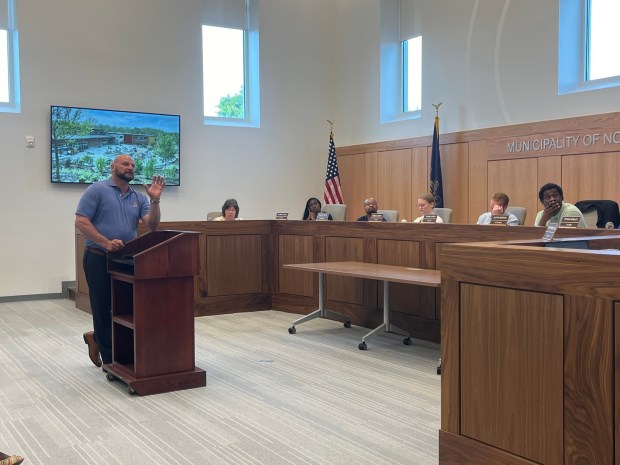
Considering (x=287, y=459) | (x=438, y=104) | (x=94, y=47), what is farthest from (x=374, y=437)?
(x=94, y=47)

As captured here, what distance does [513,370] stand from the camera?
91.6 inches

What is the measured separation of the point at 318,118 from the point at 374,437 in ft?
27.8

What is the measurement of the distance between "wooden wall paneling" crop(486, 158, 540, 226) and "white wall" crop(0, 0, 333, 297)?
3615mm

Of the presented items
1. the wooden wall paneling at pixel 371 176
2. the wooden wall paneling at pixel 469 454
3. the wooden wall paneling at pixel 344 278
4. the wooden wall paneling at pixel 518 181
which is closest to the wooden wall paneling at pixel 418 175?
the wooden wall paneling at pixel 371 176

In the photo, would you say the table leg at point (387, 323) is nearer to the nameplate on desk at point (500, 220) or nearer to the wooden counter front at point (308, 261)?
the wooden counter front at point (308, 261)

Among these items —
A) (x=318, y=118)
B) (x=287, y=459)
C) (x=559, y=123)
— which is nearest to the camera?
(x=287, y=459)

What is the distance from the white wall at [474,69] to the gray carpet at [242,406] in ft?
12.5

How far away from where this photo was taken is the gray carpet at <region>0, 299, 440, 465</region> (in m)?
3.11

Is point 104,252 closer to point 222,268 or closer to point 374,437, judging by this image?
point 374,437

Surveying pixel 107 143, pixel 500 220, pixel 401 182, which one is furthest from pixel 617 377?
pixel 107 143

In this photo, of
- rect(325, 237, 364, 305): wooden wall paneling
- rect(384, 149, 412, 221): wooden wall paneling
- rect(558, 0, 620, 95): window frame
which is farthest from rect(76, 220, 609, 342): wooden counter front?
rect(558, 0, 620, 95): window frame

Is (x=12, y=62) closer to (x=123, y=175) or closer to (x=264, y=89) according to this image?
(x=264, y=89)

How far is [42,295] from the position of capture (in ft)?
29.4

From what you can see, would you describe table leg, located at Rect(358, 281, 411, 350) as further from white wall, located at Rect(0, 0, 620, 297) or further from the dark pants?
white wall, located at Rect(0, 0, 620, 297)
